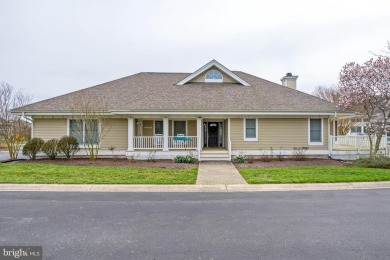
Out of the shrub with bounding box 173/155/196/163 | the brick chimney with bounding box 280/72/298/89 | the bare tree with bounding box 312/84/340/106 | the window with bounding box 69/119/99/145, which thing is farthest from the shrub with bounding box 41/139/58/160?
the bare tree with bounding box 312/84/340/106

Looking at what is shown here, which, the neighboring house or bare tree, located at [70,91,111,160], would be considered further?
the neighboring house

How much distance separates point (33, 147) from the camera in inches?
578

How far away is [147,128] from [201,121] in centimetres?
412

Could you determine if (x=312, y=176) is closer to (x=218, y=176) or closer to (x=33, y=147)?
(x=218, y=176)

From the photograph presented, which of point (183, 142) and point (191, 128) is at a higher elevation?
point (191, 128)

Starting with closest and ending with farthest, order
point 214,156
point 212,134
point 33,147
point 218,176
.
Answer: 1. point 218,176
2. point 33,147
3. point 214,156
4. point 212,134

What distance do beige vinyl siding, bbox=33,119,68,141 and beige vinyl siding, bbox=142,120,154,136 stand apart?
5051 millimetres

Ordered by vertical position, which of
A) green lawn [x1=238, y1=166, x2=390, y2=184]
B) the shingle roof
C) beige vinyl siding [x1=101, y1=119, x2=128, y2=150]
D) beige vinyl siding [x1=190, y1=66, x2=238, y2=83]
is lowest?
green lawn [x1=238, y1=166, x2=390, y2=184]

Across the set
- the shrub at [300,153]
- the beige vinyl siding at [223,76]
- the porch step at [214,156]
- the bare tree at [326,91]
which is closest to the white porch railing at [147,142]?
the porch step at [214,156]

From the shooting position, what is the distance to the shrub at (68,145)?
14.7 m

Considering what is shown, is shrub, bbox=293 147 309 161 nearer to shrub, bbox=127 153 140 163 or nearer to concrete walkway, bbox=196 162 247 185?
concrete walkway, bbox=196 162 247 185

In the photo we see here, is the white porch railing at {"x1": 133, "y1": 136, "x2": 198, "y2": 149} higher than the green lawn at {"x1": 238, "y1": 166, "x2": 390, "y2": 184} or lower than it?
higher

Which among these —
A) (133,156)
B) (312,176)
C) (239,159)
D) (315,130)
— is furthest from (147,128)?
(315,130)

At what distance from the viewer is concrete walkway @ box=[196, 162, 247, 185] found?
30.1 feet
